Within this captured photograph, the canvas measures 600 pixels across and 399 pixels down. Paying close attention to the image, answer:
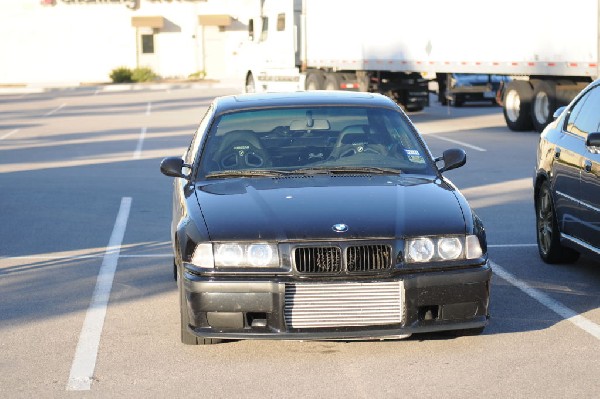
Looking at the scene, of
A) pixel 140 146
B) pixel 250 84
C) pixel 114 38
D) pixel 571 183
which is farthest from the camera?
pixel 114 38

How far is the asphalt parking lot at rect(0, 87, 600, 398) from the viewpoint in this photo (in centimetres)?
632

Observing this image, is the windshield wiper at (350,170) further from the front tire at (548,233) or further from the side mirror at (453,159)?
Result: the front tire at (548,233)

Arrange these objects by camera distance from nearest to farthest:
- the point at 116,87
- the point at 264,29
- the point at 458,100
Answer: the point at 458,100, the point at 264,29, the point at 116,87

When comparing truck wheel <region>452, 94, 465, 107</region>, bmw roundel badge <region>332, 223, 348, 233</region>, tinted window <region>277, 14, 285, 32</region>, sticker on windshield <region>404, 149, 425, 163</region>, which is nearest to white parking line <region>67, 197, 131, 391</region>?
bmw roundel badge <region>332, 223, 348, 233</region>

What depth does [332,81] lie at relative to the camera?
34062 mm

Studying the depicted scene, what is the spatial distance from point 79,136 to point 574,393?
21.5 m

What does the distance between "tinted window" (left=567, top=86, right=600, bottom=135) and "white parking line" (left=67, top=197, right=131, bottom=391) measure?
3644 millimetres

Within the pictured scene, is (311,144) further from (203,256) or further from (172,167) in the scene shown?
(203,256)

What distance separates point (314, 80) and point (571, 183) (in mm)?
25990

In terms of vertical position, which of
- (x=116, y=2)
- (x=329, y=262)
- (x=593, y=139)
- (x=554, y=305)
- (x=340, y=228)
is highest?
(x=116, y=2)

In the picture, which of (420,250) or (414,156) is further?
(414,156)

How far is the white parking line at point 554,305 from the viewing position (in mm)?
7543

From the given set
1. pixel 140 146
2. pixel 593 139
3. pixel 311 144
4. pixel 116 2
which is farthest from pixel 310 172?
pixel 116 2

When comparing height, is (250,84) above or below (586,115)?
below
